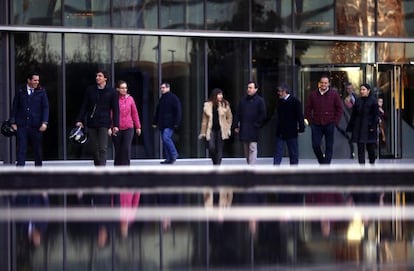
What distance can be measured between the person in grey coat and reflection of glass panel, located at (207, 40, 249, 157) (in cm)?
522

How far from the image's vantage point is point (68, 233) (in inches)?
394

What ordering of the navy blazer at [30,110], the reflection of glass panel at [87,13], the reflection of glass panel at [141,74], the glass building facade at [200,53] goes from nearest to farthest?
the navy blazer at [30,110] → the glass building facade at [200,53] → the reflection of glass panel at [87,13] → the reflection of glass panel at [141,74]

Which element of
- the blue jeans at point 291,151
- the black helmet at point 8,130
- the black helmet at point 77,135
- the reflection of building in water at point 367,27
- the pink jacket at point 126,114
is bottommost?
the blue jeans at point 291,151

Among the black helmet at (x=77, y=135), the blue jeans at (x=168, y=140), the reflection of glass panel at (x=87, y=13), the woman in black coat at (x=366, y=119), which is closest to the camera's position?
the black helmet at (x=77, y=135)

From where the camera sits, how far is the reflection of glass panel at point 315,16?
26125 millimetres

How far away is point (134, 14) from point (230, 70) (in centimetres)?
269

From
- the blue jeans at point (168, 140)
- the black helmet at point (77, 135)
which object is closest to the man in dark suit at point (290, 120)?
the blue jeans at point (168, 140)

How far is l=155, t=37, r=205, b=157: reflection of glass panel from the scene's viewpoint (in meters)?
25.2

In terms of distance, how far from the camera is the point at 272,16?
1023 inches

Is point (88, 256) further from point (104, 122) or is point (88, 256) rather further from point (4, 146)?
point (4, 146)

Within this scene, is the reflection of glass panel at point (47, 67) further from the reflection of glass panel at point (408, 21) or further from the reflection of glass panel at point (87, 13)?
the reflection of glass panel at point (408, 21)

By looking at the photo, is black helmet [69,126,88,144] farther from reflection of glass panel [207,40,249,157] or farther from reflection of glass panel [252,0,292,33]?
reflection of glass panel [252,0,292,33]

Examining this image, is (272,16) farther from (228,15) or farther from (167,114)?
(167,114)

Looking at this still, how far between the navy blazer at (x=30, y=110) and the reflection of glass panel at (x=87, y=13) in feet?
19.0
